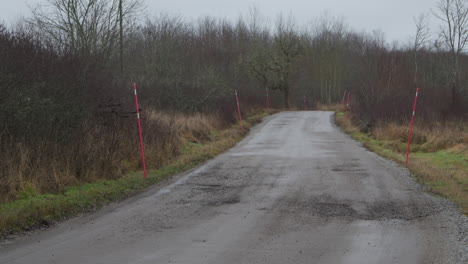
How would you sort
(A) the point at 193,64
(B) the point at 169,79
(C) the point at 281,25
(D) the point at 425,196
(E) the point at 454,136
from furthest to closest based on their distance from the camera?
(C) the point at 281,25 < (A) the point at 193,64 < (B) the point at 169,79 < (E) the point at 454,136 < (D) the point at 425,196

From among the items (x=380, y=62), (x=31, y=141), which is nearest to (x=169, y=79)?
(x=380, y=62)

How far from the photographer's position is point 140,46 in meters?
31.2

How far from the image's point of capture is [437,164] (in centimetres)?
1631

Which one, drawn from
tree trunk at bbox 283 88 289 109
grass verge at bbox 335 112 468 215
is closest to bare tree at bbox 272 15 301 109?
tree trunk at bbox 283 88 289 109

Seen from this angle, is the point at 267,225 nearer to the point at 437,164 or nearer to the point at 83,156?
the point at 83,156

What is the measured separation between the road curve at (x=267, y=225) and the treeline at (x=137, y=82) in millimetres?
2269

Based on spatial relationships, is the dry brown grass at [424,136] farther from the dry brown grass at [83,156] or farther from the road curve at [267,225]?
the dry brown grass at [83,156]

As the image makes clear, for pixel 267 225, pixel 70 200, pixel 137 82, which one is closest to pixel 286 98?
pixel 137 82

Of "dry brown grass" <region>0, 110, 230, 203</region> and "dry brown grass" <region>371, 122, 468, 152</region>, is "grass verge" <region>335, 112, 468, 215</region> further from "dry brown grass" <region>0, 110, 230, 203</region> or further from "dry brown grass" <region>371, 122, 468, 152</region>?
"dry brown grass" <region>0, 110, 230, 203</region>

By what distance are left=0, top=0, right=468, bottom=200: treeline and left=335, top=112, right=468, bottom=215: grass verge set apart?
517 centimetres

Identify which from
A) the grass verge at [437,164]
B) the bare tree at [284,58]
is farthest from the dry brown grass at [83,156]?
the bare tree at [284,58]

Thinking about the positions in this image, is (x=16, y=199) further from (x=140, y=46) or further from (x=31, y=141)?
(x=140, y=46)

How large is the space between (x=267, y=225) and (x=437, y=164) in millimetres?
10447

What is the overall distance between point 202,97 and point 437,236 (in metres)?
23.5
